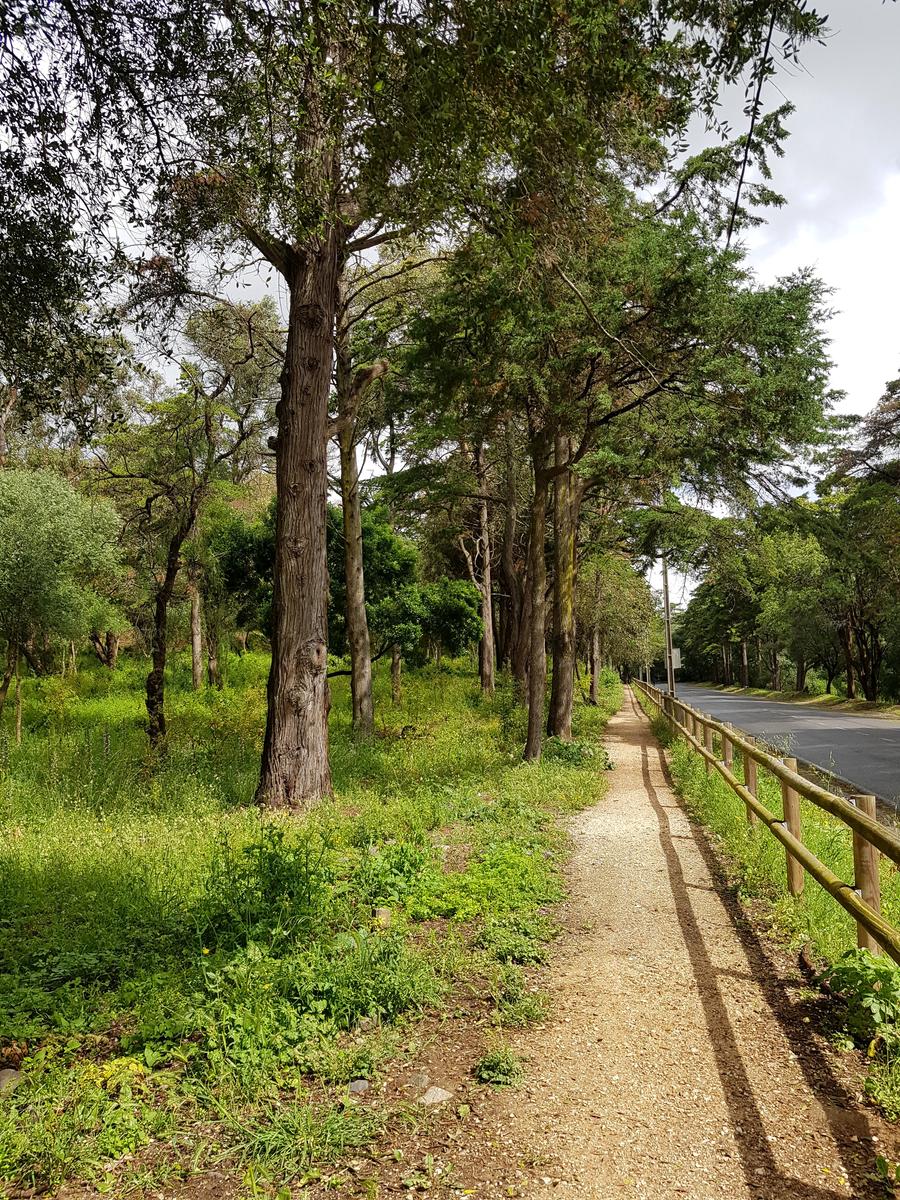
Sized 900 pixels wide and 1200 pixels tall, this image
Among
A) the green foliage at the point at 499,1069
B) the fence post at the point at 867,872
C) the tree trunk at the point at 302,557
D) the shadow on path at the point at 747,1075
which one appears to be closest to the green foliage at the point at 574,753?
the tree trunk at the point at 302,557

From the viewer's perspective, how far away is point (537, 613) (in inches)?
562

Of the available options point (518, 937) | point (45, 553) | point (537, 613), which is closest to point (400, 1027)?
point (518, 937)

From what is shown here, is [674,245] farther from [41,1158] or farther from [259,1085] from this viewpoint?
[41,1158]

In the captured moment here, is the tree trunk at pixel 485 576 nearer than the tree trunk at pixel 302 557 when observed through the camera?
No

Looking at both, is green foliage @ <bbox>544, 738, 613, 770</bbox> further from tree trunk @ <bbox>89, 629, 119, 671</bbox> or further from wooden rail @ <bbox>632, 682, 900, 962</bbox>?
tree trunk @ <bbox>89, 629, 119, 671</bbox>

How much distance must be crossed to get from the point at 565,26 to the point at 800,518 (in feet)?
31.4

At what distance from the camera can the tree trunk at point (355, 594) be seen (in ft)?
52.4

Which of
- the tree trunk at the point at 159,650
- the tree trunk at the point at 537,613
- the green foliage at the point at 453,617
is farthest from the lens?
the green foliage at the point at 453,617

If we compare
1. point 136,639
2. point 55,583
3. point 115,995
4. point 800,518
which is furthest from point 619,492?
point 136,639

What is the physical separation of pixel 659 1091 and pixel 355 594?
13255 millimetres

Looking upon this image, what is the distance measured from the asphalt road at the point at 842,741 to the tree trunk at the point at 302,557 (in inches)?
317

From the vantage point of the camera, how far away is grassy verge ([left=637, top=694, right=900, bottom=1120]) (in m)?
3.77

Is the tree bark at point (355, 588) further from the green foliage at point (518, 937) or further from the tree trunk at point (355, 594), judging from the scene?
the green foliage at point (518, 937)

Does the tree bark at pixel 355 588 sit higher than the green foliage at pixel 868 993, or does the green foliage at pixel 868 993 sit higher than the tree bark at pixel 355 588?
the tree bark at pixel 355 588
